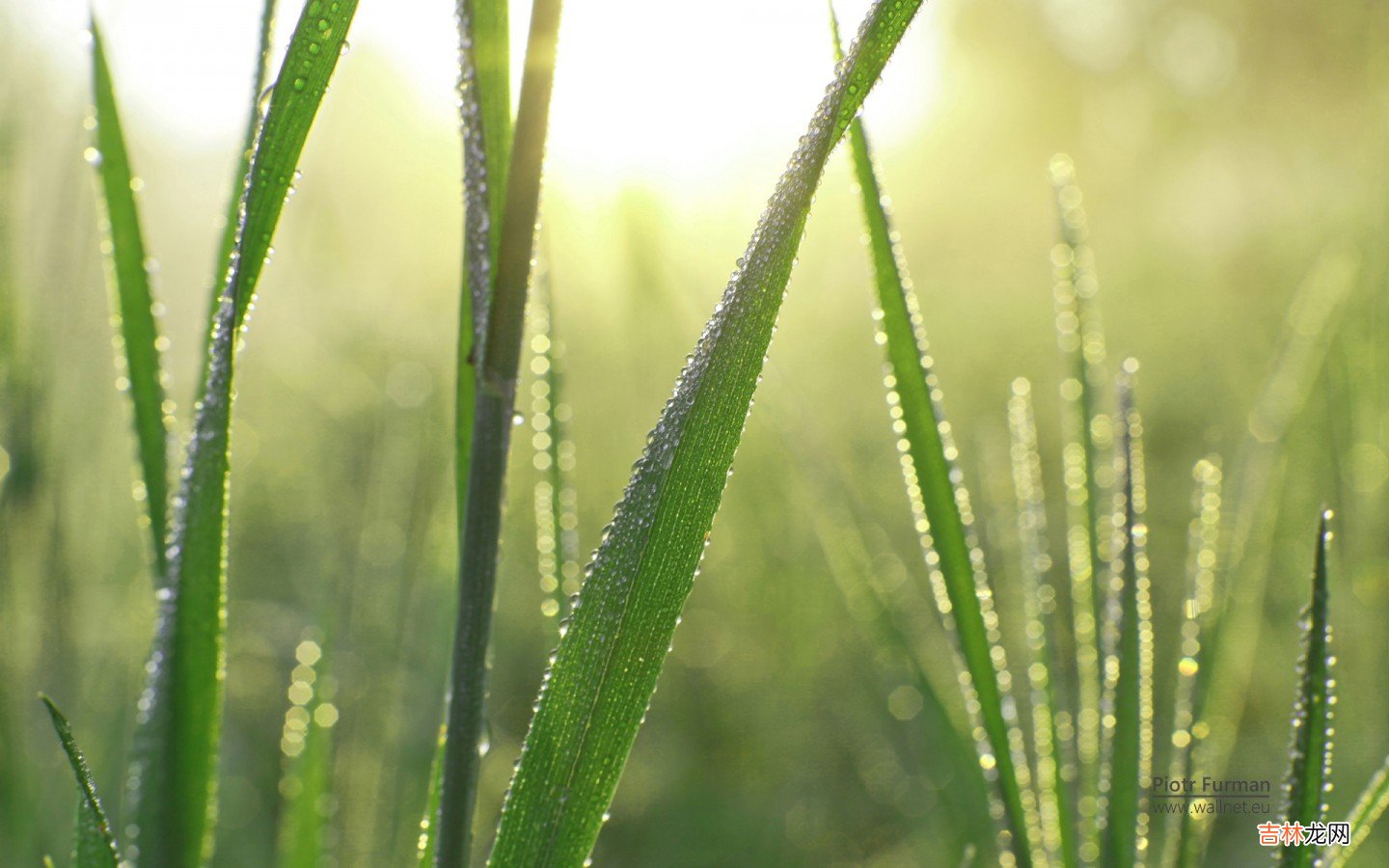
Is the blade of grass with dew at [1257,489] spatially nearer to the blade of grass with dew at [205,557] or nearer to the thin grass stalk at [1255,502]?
the thin grass stalk at [1255,502]

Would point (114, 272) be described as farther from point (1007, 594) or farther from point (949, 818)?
point (1007, 594)

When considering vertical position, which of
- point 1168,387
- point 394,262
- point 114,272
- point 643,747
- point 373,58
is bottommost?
point 643,747

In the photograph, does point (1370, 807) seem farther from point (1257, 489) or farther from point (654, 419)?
point (654, 419)

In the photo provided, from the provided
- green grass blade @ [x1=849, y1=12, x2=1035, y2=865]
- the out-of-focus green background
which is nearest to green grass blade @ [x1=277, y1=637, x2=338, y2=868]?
the out-of-focus green background

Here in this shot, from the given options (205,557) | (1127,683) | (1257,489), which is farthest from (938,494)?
(1257,489)

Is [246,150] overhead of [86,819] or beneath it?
overhead

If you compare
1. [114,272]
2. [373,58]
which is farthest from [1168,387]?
[114,272]
